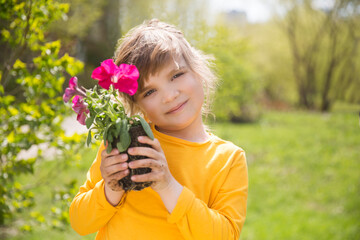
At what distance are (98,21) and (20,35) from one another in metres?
4.41

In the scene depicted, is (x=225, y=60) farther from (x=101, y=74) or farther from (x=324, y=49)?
(x=324, y=49)

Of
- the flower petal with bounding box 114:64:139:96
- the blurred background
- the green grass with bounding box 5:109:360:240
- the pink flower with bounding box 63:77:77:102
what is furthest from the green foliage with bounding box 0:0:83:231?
the flower petal with bounding box 114:64:139:96

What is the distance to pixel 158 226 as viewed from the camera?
1.30 meters

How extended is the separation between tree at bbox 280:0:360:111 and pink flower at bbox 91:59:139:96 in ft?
48.0

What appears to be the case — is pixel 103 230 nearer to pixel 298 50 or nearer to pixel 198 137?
pixel 198 137

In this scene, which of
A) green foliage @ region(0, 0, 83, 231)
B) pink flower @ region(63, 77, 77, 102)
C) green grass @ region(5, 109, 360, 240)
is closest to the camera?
pink flower @ region(63, 77, 77, 102)

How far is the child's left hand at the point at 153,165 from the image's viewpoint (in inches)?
40.4

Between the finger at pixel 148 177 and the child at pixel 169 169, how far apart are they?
0.59ft

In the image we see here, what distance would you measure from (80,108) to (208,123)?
4.38 meters

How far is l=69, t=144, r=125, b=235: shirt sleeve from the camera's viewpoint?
1.24m

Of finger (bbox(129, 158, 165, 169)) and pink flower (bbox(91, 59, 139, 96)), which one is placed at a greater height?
pink flower (bbox(91, 59, 139, 96))

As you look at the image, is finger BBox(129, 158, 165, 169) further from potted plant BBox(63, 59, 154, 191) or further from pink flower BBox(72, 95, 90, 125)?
pink flower BBox(72, 95, 90, 125)

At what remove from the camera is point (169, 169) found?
137cm

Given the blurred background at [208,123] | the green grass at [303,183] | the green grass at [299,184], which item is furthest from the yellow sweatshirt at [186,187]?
the green grass at [303,183]
